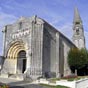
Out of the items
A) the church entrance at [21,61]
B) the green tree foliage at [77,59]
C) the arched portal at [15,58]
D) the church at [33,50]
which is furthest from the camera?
the green tree foliage at [77,59]

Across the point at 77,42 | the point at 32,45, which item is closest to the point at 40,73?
the point at 32,45

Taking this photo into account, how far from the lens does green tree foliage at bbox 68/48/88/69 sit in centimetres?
4559

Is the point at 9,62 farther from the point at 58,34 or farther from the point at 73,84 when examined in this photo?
the point at 73,84

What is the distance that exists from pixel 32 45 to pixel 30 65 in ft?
12.3

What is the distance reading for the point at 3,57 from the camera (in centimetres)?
4225

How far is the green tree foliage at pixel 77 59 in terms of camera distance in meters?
45.6

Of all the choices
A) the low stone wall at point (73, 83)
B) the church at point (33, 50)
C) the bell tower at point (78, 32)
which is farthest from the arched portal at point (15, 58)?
the bell tower at point (78, 32)

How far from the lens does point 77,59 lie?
4572 centimetres

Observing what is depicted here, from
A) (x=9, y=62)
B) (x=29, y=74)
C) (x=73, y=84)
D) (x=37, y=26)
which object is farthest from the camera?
(x=9, y=62)

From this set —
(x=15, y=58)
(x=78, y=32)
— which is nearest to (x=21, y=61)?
(x=15, y=58)

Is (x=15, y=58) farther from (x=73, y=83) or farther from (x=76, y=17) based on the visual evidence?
(x=76, y=17)

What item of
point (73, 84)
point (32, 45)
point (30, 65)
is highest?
point (32, 45)

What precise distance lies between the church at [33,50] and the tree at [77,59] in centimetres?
131

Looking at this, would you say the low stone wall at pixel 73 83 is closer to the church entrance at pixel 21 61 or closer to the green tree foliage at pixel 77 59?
the church entrance at pixel 21 61
